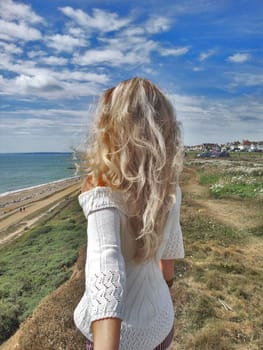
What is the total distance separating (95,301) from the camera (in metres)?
0.94

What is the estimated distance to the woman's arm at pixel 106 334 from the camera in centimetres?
87

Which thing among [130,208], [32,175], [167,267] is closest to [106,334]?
[130,208]

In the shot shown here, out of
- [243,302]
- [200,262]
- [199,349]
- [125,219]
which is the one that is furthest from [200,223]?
[125,219]

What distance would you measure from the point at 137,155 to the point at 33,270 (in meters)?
5.75

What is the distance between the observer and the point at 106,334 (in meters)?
0.89

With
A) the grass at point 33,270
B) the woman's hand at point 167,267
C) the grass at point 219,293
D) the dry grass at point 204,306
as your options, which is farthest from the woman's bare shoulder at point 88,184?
the grass at point 33,270

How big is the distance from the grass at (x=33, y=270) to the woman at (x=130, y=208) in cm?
353

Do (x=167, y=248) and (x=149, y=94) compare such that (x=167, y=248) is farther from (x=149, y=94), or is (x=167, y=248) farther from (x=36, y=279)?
(x=36, y=279)

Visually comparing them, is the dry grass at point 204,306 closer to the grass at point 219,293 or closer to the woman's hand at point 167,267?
the grass at point 219,293

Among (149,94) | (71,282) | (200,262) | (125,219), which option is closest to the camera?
(125,219)

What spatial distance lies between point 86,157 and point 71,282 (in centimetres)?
407

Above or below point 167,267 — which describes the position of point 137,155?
above

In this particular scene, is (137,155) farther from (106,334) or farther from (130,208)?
(106,334)

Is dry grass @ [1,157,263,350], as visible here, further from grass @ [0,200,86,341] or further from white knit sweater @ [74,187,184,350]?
white knit sweater @ [74,187,184,350]
